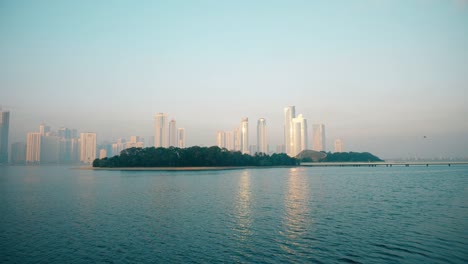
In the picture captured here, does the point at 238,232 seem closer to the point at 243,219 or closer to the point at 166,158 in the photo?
the point at 243,219

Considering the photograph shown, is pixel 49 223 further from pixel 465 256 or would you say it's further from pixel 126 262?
pixel 465 256

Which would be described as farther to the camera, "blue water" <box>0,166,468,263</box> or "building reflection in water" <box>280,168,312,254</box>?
"building reflection in water" <box>280,168,312,254</box>

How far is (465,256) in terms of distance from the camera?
1733 centimetres

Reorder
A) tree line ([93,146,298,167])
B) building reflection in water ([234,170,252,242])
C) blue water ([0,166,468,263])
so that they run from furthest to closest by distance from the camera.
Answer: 1. tree line ([93,146,298,167])
2. building reflection in water ([234,170,252,242])
3. blue water ([0,166,468,263])

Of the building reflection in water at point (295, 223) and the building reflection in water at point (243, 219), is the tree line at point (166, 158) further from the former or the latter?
the building reflection in water at point (295, 223)

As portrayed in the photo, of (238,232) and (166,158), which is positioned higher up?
(166,158)

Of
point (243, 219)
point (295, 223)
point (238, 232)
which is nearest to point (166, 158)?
point (243, 219)

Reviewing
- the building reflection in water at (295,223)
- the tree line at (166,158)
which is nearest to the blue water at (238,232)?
Result: the building reflection in water at (295,223)

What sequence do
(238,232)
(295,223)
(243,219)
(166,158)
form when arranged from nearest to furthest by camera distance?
(238,232), (295,223), (243,219), (166,158)

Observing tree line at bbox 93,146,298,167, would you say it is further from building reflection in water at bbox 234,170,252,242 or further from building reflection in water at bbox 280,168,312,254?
building reflection in water at bbox 280,168,312,254

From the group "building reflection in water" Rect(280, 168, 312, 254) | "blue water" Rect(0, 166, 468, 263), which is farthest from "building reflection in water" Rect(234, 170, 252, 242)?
"building reflection in water" Rect(280, 168, 312, 254)

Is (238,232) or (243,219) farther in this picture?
(243,219)

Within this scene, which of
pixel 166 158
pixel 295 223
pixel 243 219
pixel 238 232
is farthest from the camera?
pixel 166 158

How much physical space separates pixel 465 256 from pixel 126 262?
19.7m
